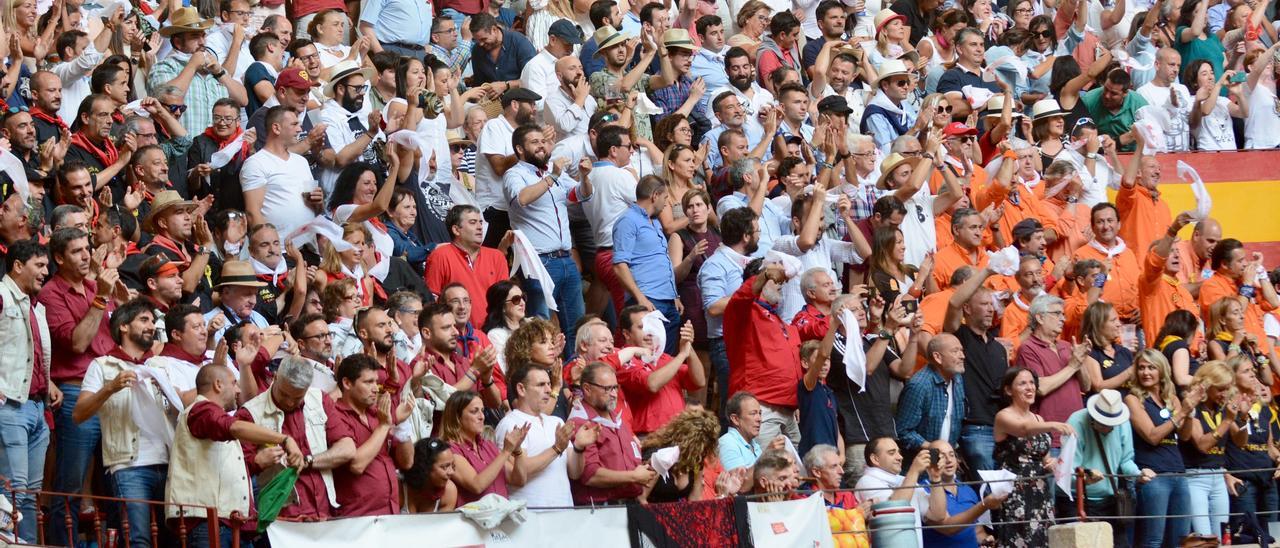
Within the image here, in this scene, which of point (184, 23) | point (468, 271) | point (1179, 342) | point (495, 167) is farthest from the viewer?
point (184, 23)

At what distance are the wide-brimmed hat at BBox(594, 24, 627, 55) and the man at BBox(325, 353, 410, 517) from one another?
6.68m

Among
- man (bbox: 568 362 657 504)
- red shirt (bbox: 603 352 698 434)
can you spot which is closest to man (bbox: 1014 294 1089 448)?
red shirt (bbox: 603 352 698 434)

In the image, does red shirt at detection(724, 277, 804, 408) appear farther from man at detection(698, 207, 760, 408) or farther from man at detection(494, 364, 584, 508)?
man at detection(494, 364, 584, 508)

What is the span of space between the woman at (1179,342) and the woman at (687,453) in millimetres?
3952

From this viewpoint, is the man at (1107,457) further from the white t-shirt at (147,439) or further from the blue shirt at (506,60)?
the blue shirt at (506,60)

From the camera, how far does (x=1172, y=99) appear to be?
1934 cm

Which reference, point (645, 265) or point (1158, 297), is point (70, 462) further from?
point (1158, 297)

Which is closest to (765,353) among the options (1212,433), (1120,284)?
(1212,433)

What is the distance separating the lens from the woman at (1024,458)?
12.1m

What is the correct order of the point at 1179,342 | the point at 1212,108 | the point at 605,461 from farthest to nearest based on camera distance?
the point at 1212,108 < the point at 1179,342 < the point at 605,461

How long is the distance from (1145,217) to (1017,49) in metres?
3.57

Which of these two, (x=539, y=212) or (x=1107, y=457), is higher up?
(x=539, y=212)

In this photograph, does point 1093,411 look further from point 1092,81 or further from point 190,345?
point 1092,81

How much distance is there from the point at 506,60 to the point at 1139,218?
5243 mm
